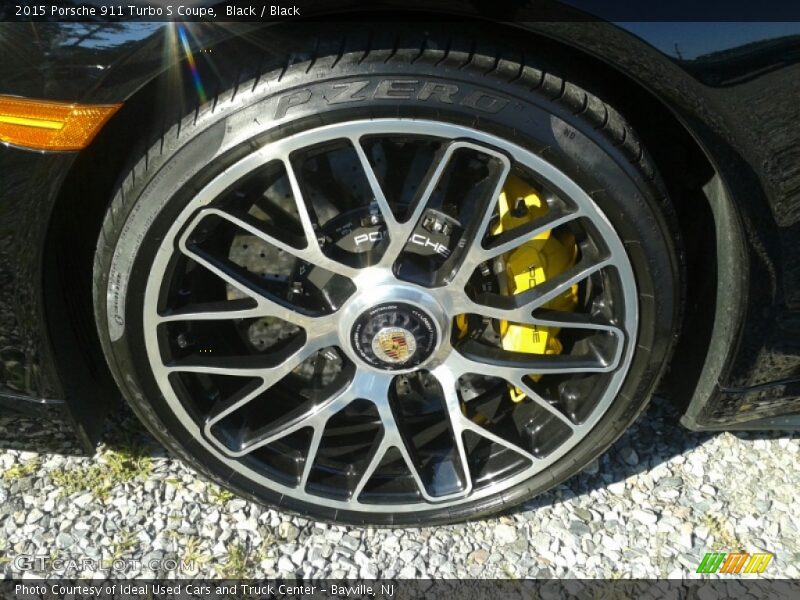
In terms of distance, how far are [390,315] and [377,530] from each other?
73 centimetres

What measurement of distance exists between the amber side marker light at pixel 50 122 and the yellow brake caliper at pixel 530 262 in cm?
92

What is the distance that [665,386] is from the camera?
2398 millimetres

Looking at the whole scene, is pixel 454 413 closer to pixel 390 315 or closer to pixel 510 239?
pixel 390 315

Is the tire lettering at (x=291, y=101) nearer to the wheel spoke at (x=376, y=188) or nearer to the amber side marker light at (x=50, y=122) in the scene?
the wheel spoke at (x=376, y=188)

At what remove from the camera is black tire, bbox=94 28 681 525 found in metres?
1.54

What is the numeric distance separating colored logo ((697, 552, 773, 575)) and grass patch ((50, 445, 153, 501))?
5.22ft

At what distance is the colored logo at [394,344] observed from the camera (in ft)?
5.84

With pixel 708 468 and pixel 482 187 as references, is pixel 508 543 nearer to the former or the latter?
pixel 708 468

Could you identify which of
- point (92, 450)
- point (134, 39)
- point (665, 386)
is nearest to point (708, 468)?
point (665, 386)

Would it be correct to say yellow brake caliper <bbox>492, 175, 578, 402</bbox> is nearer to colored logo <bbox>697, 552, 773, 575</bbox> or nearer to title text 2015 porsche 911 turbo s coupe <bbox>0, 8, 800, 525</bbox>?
title text 2015 porsche 911 turbo s coupe <bbox>0, 8, 800, 525</bbox>

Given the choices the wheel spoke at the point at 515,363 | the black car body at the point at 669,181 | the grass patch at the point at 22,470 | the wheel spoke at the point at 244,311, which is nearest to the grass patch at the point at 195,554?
the black car body at the point at 669,181

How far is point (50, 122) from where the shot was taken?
1523 mm

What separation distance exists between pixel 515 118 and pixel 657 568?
129 cm

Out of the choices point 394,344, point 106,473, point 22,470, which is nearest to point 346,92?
point 394,344
